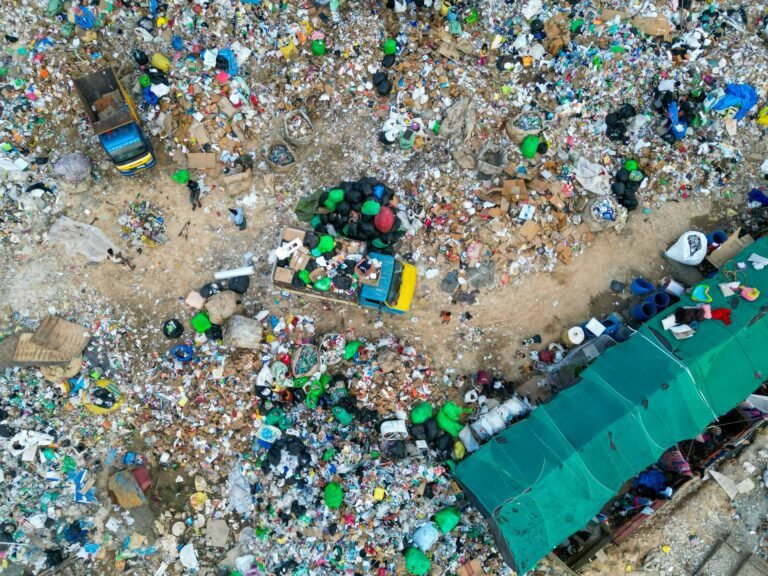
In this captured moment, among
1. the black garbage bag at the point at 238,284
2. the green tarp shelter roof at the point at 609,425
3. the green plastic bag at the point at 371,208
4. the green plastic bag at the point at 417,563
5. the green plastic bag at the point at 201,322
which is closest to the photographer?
the green tarp shelter roof at the point at 609,425

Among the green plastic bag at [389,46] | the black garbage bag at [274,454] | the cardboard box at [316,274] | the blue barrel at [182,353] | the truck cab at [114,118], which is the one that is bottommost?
the black garbage bag at [274,454]

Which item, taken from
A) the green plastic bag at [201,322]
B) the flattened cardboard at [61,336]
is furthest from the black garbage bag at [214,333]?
the flattened cardboard at [61,336]

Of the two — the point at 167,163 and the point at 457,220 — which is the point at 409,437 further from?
the point at 167,163

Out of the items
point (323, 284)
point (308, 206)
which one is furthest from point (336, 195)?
point (323, 284)

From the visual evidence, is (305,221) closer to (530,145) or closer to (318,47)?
(318,47)

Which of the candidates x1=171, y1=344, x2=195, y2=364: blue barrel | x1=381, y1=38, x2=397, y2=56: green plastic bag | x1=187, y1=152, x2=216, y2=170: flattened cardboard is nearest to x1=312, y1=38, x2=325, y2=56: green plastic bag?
x1=381, y1=38, x2=397, y2=56: green plastic bag

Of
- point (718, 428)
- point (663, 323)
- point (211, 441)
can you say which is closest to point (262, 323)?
point (211, 441)

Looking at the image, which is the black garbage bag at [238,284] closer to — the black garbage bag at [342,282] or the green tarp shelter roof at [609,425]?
the black garbage bag at [342,282]
